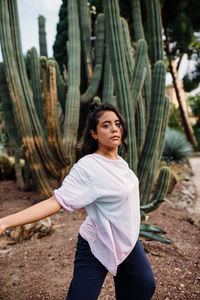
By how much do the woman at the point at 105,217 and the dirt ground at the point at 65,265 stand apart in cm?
96

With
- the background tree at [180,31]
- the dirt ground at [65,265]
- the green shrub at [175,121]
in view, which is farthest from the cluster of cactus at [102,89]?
the green shrub at [175,121]

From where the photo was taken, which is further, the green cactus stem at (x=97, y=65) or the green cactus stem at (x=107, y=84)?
the green cactus stem at (x=97, y=65)

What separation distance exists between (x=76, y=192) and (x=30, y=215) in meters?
0.23

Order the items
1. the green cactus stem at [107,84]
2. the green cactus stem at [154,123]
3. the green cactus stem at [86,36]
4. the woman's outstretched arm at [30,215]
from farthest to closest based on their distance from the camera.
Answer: the green cactus stem at [86,36], the green cactus stem at [107,84], the green cactus stem at [154,123], the woman's outstretched arm at [30,215]

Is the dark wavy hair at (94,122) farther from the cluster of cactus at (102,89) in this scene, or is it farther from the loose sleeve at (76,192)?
the cluster of cactus at (102,89)

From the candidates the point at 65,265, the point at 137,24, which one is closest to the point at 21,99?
the point at 137,24

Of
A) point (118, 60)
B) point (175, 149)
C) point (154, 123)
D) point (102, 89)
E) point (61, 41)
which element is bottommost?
point (175, 149)

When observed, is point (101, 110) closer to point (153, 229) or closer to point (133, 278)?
point (133, 278)

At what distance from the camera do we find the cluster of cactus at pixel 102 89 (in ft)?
10.5

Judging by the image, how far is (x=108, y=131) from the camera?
4.41ft

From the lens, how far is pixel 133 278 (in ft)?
4.26

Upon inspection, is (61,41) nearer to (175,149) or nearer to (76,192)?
(175,149)

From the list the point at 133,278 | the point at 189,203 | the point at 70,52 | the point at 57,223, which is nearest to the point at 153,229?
the point at 57,223

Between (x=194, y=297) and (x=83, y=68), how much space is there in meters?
4.72
